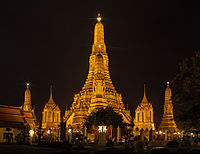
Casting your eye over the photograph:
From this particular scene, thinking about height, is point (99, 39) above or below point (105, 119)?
above

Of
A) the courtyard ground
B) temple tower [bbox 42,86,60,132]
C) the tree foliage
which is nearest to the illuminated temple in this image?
temple tower [bbox 42,86,60,132]

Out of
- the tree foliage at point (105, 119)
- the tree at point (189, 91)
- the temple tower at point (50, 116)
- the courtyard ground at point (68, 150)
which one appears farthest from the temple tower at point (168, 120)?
the tree at point (189, 91)

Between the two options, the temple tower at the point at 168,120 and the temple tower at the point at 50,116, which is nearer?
the temple tower at the point at 168,120

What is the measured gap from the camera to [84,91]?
3698 inches

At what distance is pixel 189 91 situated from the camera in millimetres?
26844

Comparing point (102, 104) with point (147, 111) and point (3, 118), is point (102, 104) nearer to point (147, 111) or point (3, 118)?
point (3, 118)

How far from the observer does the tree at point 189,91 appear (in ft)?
86.7

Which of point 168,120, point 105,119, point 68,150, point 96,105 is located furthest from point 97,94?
point 68,150

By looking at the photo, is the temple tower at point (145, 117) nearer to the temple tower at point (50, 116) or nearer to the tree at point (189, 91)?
the temple tower at point (50, 116)

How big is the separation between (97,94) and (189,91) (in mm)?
49323

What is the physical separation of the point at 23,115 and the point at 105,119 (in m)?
14.3

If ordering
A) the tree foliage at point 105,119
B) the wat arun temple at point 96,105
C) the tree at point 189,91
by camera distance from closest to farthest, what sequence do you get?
the tree at point 189,91 → the tree foliage at point 105,119 → the wat arun temple at point 96,105

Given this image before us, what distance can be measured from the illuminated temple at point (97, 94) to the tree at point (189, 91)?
46.8 metres

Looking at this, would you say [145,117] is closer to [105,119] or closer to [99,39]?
[99,39]
